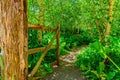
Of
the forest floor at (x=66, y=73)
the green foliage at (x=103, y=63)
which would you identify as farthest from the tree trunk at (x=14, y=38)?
the green foliage at (x=103, y=63)

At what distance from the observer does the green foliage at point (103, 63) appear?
650cm

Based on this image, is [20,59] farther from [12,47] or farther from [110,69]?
[110,69]

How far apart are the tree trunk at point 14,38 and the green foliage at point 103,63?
358 centimetres

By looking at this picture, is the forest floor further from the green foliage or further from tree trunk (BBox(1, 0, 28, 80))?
tree trunk (BBox(1, 0, 28, 80))

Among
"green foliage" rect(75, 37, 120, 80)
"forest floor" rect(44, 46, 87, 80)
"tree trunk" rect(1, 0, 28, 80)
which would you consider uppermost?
"tree trunk" rect(1, 0, 28, 80)

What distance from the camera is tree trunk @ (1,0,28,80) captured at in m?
3.20

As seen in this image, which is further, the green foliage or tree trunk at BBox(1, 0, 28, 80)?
the green foliage

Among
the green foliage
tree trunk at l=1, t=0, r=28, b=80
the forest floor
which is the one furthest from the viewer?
the forest floor

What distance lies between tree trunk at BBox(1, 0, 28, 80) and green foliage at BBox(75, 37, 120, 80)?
358 centimetres

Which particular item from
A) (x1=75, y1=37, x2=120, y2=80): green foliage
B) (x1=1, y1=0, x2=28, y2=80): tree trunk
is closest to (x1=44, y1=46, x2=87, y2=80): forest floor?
(x1=75, y1=37, x2=120, y2=80): green foliage


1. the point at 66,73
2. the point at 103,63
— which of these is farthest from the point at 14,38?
the point at 66,73

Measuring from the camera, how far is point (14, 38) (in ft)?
10.7

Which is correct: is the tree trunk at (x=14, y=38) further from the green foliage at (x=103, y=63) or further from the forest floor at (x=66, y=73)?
the green foliage at (x=103, y=63)

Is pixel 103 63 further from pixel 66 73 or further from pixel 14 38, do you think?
pixel 14 38
